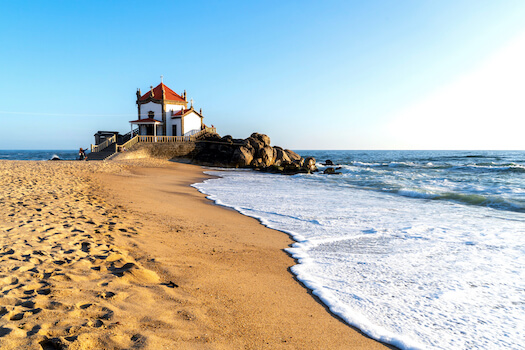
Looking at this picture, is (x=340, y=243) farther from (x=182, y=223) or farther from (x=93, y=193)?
(x=93, y=193)

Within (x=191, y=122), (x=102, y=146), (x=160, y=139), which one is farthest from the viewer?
(x=191, y=122)

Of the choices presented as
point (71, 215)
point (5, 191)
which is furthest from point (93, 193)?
point (71, 215)

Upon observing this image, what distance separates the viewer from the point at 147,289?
3.85 meters

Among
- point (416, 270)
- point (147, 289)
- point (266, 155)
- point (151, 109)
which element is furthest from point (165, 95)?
point (416, 270)

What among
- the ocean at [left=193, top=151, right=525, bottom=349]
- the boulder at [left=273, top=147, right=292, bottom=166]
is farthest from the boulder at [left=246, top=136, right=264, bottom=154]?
the ocean at [left=193, top=151, right=525, bottom=349]

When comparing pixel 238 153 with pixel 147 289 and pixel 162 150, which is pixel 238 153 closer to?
pixel 162 150

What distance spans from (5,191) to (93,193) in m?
2.49

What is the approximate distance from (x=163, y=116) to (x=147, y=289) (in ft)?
128

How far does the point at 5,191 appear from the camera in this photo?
9.70 meters

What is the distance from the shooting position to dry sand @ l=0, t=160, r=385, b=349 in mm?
2873

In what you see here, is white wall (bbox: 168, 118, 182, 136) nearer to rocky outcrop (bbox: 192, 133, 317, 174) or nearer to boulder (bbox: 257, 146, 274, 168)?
rocky outcrop (bbox: 192, 133, 317, 174)

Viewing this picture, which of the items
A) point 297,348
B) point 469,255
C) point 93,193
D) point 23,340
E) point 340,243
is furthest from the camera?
point 93,193

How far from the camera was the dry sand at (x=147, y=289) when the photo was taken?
2.87 metres

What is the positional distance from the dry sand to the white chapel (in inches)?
1324
